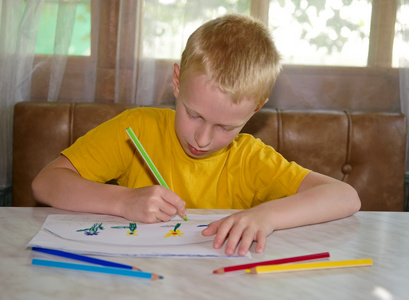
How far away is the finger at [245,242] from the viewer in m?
0.73

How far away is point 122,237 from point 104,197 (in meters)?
0.18

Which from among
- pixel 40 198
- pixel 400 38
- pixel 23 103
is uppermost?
pixel 400 38

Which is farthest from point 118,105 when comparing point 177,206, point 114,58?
point 177,206

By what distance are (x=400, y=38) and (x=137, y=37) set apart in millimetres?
1006

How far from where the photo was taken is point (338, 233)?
2.89 feet

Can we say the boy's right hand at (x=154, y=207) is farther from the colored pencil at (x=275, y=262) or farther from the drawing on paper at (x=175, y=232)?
the colored pencil at (x=275, y=262)

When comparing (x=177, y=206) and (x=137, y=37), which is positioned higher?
(x=137, y=37)

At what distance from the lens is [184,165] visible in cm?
122

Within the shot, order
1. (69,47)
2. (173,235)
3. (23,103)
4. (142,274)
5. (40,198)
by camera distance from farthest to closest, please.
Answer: (69,47) → (23,103) → (40,198) → (173,235) → (142,274)

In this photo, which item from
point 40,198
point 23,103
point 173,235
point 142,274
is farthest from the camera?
point 23,103

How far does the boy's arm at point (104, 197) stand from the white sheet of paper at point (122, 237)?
2cm

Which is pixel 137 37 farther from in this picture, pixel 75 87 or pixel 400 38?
pixel 400 38

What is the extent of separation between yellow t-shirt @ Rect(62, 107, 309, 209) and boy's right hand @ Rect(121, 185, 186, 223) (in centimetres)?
29

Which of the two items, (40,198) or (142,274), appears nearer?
(142,274)
